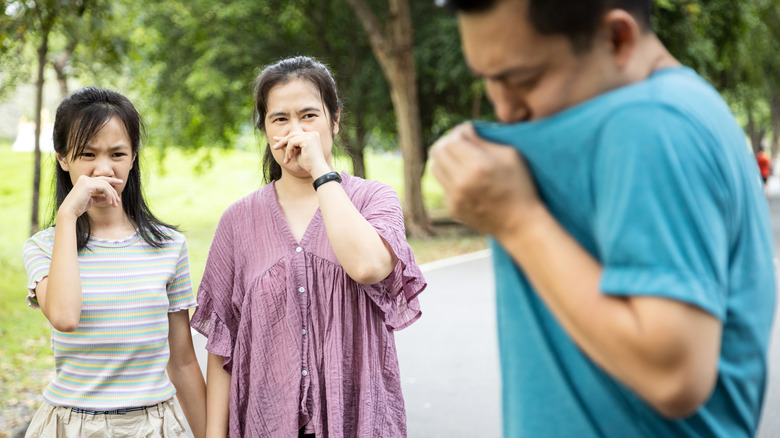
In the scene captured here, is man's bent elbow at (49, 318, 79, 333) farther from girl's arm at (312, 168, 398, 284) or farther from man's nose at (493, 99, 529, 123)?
man's nose at (493, 99, 529, 123)

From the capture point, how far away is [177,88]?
20469mm

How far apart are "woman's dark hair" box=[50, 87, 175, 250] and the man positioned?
6.01 ft

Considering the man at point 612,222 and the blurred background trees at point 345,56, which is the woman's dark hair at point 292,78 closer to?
the man at point 612,222

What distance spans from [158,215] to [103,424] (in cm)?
1899

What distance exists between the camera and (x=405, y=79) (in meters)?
16.4

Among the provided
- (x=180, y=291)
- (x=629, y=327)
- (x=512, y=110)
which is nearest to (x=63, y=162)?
(x=180, y=291)

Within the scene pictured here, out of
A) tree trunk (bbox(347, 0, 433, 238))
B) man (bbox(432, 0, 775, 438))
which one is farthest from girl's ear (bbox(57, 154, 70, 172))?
tree trunk (bbox(347, 0, 433, 238))

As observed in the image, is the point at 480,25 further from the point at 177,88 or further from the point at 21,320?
the point at 177,88

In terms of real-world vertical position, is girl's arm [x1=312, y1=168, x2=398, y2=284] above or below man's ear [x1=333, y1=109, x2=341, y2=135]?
below

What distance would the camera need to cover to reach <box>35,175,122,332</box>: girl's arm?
7.84ft

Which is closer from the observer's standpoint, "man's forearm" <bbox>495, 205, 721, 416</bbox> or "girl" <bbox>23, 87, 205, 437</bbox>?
"man's forearm" <bbox>495, 205, 721, 416</bbox>

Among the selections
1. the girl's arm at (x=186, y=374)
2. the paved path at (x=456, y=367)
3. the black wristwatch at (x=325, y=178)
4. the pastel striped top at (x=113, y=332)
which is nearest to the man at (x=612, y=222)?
the black wristwatch at (x=325, y=178)

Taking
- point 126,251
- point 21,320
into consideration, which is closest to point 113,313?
point 126,251

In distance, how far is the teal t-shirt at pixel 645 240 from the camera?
982 mm
